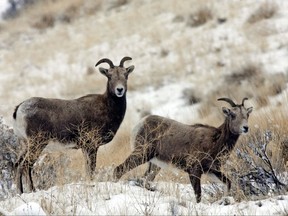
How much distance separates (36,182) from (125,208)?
2.36 metres

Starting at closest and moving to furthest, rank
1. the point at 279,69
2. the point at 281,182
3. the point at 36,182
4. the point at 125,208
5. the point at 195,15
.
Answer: the point at 125,208
the point at 281,182
the point at 36,182
the point at 279,69
the point at 195,15

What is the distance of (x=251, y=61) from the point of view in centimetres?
1738

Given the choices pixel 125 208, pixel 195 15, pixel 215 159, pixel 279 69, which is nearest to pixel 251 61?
pixel 279 69

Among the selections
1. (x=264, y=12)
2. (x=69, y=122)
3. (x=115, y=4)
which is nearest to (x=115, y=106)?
(x=69, y=122)

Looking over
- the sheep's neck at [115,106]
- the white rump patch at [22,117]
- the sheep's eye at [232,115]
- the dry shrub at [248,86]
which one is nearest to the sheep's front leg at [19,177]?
the white rump patch at [22,117]

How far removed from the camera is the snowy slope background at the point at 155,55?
14.9m

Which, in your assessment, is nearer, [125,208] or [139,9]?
[125,208]

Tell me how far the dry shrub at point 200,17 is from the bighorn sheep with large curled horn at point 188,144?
12184mm

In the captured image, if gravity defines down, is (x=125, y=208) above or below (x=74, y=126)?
below

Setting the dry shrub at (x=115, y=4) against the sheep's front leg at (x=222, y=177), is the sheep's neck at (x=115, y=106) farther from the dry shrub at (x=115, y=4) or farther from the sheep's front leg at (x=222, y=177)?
the dry shrub at (x=115, y=4)

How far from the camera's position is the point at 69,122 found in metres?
8.82

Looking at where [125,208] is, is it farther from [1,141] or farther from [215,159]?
[1,141]

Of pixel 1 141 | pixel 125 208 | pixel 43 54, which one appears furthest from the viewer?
pixel 43 54

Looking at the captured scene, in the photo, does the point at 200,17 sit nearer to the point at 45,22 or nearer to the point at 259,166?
the point at 45,22
